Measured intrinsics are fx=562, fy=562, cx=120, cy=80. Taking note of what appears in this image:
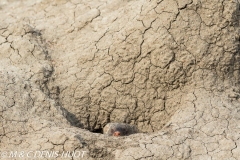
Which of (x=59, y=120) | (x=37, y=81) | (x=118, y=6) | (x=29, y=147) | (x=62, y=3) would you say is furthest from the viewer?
(x=62, y=3)

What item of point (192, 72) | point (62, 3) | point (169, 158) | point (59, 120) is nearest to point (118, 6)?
point (62, 3)

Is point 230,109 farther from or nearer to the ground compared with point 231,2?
nearer to the ground

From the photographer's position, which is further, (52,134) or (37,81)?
(37,81)

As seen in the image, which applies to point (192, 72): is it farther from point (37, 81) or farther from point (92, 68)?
point (37, 81)

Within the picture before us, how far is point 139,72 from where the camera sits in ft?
17.4

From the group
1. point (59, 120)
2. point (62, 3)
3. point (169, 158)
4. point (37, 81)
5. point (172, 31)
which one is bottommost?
point (169, 158)

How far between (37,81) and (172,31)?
1.35m

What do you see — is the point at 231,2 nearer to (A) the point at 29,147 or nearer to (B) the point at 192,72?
(B) the point at 192,72

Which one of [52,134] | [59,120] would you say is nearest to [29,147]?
[52,134]

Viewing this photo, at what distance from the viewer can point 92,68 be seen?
5414 millimetres

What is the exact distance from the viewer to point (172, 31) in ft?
17.3

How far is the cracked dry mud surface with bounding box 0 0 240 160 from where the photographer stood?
196 inches

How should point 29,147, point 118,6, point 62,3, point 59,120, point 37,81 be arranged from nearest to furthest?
1. point 29,147
2. point 59,120
3. point 37,81
4. point 118,6
5. point 62,3

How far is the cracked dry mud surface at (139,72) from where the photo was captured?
4977 mm
